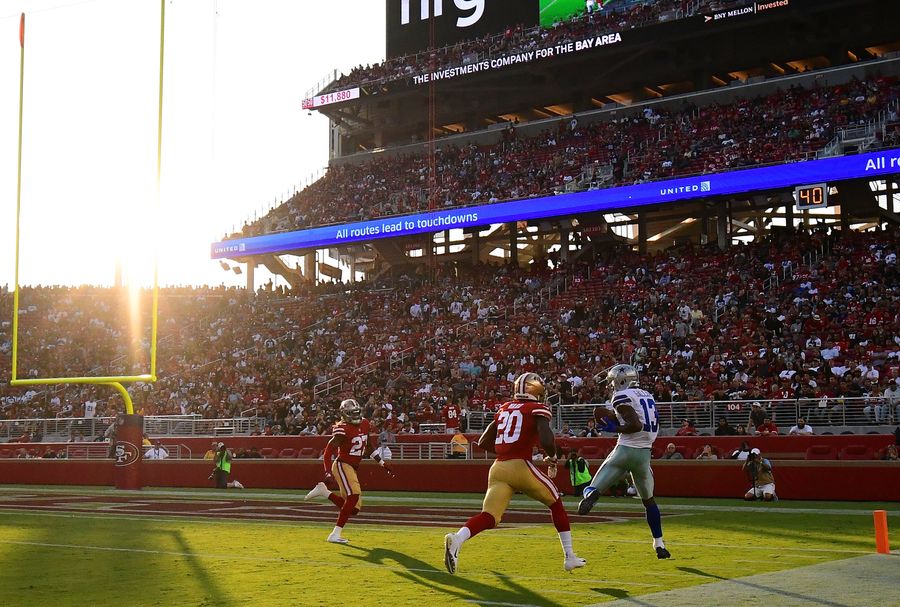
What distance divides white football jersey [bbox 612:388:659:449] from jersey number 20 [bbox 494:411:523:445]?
1.20m

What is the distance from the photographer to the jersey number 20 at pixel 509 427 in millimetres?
9555

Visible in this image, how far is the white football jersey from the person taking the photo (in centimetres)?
1030

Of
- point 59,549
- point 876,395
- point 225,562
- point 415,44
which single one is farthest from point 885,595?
point 415,44

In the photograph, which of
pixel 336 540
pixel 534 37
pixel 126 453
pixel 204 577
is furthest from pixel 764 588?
pixel 534 37

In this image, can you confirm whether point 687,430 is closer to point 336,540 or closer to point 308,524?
point 308,524

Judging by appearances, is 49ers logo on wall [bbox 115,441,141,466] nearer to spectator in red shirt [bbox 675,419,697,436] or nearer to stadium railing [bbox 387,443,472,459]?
stadium railing [bbox 387,443,472,459]

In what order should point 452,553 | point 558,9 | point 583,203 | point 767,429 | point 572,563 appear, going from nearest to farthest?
point 452,553 → point 572,563 → point 767,429 → point 583,203 → point 558,9

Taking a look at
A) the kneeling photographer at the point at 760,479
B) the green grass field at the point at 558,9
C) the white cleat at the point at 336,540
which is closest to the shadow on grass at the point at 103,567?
the white cleat at the point at 336,540

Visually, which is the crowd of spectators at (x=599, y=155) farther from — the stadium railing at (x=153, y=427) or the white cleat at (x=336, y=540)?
the white cleat at (x=336, y=540)

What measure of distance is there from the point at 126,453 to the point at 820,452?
14542 mm

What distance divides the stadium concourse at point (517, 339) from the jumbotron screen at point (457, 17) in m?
10.5

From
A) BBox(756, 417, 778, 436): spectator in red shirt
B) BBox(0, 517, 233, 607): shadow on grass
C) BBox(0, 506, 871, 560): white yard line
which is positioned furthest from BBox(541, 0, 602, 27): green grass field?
BBox(0, 517, 233, 607): shadow on grass

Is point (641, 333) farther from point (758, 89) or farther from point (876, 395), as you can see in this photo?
point (758, 89)

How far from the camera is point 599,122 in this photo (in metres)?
41.3
